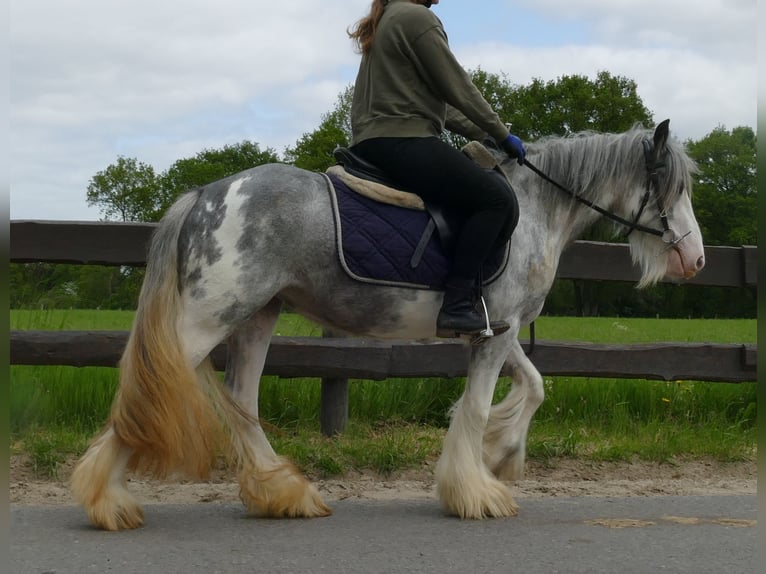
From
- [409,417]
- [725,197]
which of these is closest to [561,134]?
[725,197]

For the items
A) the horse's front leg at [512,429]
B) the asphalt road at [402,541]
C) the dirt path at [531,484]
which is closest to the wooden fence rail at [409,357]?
the dirt path at [531,484]

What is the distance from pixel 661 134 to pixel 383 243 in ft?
6.11

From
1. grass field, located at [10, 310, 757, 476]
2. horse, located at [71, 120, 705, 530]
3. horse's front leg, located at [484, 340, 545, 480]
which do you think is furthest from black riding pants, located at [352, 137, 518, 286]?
grass field, located at [10, 310, 757, 476]

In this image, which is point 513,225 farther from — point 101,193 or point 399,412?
point 101,193

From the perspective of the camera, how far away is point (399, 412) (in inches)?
Answer: 284

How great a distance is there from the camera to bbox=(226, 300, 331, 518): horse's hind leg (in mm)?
4934

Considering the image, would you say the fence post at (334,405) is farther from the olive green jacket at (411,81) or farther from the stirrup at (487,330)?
the olive green jacket at (411,81)

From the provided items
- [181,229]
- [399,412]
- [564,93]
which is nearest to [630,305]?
[564,93]

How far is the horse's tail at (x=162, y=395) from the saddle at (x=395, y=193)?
98 cm

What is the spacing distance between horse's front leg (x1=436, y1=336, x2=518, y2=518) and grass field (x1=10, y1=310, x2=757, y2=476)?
98 centimetres

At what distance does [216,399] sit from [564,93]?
4715 centimetres

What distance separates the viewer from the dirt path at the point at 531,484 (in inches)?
218

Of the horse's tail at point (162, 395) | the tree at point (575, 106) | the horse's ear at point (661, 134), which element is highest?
the tree at point (575, 106)

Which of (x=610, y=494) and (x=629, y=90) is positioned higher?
(x=629, y=90)
